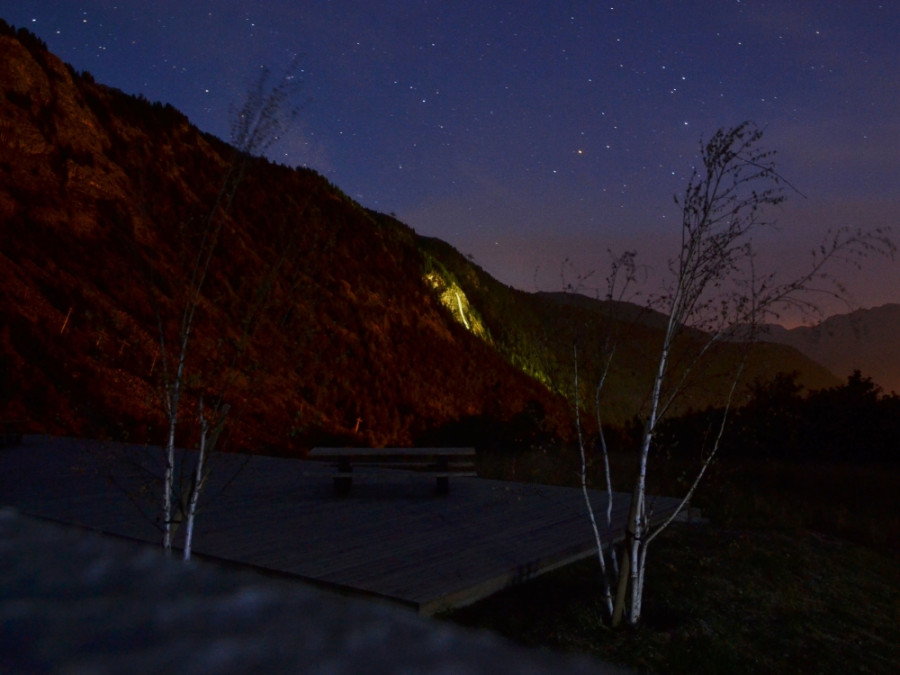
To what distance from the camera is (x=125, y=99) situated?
19.0 m

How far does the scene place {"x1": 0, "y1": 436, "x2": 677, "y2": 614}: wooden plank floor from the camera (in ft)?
14.5

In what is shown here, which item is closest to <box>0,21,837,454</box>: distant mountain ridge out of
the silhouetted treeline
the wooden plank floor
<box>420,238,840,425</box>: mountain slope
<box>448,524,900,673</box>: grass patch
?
<box>420,238,840,425</box>: mountain slope

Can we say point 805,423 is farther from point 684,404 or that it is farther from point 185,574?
point 185,574

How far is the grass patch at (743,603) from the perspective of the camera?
366cm

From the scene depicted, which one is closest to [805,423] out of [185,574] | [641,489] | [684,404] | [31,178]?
[684,404]

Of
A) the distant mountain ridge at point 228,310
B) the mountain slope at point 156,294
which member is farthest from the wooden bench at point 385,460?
the mountain slope at point 156,294

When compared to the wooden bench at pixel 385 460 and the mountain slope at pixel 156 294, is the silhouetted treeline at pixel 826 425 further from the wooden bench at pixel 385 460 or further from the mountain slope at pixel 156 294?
the wooden bench at pixel 385 460

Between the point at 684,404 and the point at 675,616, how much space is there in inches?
48.7

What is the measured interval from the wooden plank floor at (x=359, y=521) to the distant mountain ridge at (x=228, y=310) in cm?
76

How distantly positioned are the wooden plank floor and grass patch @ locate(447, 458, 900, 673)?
0.31 meters

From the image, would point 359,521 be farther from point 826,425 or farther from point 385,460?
point 826,425

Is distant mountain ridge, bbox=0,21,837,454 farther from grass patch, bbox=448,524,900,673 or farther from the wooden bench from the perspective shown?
grass patch, bbox=448,524,900,673

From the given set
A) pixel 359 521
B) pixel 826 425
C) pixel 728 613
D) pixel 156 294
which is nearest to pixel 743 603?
pixel 728 613

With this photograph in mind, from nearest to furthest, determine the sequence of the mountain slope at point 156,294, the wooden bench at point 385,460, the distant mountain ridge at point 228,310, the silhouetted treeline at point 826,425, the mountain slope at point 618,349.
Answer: the mountain slope at point 618,349
the distant mountain ridge at point 228,310
the wooden bench at point 385,460
the silhouetted treeline at point 826,425
the mountain slope at point 156,294
